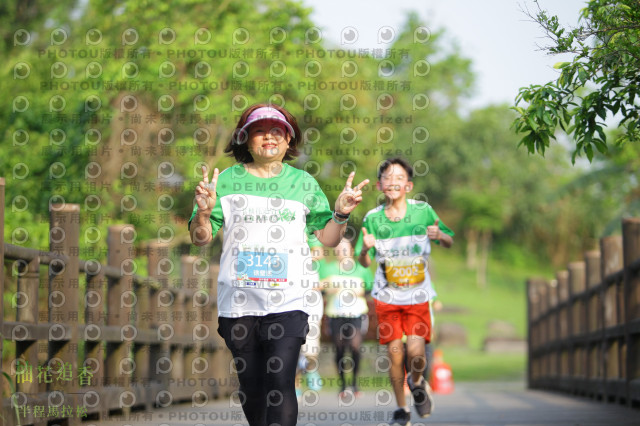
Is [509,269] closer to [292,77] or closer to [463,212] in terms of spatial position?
[463,212]

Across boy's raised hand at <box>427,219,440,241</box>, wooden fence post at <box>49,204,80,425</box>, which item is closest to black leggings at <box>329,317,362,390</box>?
boy's raised hand at <box>427,219,440,241</box>

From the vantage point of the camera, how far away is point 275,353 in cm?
497

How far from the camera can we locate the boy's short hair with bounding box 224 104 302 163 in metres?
5.21

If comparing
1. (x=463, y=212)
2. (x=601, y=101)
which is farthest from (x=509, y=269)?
(x=601, y=101)

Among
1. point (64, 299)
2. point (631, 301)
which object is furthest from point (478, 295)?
point (64, 299)

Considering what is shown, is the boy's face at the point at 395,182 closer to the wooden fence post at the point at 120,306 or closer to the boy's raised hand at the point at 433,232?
the boy's raised hand at the point at 433,232

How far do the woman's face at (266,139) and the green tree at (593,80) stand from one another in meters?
1.40

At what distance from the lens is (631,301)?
8.95 m

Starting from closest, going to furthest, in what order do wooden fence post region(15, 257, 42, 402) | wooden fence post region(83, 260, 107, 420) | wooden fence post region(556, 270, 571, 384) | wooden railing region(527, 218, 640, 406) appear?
wooden fence post region(15, 257, 42, 402)
wooden fence post region(83, 260, 107, 420)
wooden railing region(527, 218, 640, 406)
wooden fence post region(556, 270, 571, 384)

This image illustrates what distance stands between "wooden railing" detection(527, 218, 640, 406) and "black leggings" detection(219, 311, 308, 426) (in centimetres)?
448

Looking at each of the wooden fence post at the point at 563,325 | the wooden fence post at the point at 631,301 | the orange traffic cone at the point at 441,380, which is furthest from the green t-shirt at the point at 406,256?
the orange traffic cone at the point at 441,380

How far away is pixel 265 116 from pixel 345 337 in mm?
7528

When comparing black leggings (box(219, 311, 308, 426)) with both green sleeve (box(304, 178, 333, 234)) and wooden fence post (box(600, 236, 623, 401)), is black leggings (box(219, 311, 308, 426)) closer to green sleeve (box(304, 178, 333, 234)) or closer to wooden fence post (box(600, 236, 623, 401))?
green sleeve (box(304, 178, 333, 234))

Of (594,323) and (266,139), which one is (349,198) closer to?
(266,139)
